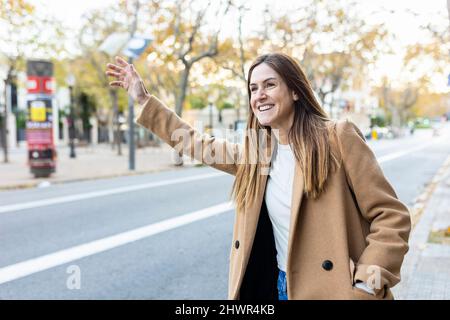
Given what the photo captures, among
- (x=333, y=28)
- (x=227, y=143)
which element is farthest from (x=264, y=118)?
(x=333, y=28)

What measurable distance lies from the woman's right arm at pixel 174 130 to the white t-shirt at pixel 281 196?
309mm

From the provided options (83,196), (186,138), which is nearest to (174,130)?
(186,138)

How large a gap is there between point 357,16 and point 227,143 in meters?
18.3

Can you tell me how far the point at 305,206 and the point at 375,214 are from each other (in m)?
0.28

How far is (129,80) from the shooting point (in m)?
2.46

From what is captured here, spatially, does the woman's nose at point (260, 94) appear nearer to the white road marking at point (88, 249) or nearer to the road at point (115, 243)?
the road at point (115, 243)

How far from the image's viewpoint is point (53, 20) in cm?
2152

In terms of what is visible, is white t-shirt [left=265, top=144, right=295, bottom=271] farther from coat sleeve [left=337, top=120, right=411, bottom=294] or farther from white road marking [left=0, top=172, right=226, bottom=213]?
white road marking [left=0, top=172, right=226, bottom=213]

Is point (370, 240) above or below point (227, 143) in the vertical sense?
below

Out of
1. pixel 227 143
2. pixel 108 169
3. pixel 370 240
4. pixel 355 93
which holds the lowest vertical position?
pixel 108 169

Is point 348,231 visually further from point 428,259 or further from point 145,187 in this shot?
point 145,187

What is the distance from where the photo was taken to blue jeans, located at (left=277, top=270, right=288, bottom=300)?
2.11 meters

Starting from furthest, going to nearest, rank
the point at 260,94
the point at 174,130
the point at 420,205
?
the point at 420,205 → the point at 174,130 → the point at 260,94
